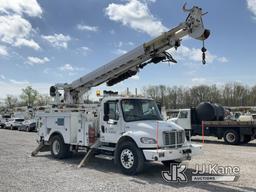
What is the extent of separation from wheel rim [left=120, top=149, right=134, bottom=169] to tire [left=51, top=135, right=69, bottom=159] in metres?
3.74

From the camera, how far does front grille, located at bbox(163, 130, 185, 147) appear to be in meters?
10.1

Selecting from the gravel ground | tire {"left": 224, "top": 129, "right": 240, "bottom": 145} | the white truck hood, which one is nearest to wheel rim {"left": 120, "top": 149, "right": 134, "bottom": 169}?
the gravel ground

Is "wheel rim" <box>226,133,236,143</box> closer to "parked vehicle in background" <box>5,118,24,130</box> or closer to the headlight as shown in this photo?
the headlight

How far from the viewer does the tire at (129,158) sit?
993cm

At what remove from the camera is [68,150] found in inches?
532

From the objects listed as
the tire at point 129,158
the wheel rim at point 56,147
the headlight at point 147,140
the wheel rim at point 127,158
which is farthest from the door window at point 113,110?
the wheel rim at point 56,147

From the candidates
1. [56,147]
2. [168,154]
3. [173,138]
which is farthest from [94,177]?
[56,147]

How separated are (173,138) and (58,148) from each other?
5499 mm

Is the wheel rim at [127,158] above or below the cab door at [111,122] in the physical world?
below

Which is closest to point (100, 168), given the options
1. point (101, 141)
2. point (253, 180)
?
point (101, 141)

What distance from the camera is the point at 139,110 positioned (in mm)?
11352

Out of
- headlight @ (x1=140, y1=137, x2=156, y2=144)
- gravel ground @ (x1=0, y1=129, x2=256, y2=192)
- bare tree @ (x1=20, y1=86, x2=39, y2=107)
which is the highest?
bare tree @ (x1=20, y1=86, x2=39, y2=107)

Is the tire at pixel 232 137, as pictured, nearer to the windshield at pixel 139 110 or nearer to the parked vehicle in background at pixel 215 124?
the parked vehicle in background at pixel 215 124

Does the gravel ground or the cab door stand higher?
the cab door
